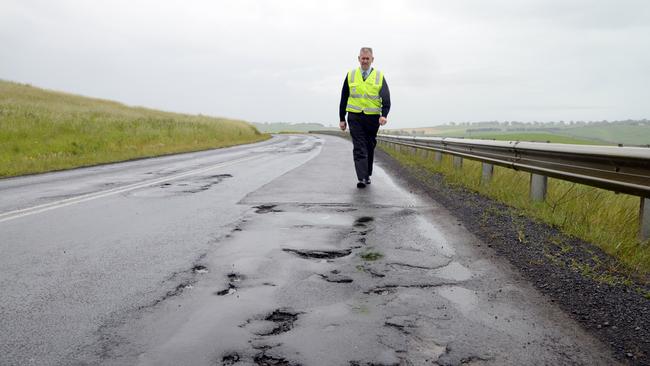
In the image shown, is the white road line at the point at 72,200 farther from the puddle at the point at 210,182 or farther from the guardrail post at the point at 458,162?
the guardrail post at the point at 458,162

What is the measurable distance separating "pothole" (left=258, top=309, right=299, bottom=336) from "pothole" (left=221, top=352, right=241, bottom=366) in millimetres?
252

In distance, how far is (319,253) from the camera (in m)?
4.02

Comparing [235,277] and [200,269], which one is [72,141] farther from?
[235,277]

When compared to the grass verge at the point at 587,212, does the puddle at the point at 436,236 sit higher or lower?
lower

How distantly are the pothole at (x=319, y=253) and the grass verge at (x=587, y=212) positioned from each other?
2144 millimetres

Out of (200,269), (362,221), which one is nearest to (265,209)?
(362,221)

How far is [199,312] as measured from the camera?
2.70m

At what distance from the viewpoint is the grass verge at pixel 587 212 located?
4004mm

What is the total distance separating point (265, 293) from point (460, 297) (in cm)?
123

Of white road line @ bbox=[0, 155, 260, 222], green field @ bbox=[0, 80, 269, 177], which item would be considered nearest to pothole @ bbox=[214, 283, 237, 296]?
white road line @ bbox=[0, 155, 260, 222]

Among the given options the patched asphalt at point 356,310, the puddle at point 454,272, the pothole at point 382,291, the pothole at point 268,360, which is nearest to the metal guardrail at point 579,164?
the patched asphalt at point 356,310

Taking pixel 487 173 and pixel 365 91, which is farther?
pixel 487 173

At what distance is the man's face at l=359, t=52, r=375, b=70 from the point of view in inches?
311

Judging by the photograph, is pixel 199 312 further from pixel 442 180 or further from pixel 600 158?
pixel 442 180
